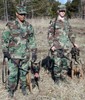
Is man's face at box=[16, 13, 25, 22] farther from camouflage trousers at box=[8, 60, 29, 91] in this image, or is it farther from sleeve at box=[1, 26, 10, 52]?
camouflage trousers at box=[8, 60, 29, 91]

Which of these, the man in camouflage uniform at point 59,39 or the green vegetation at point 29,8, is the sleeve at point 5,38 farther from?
the green vegetation at point 29,8

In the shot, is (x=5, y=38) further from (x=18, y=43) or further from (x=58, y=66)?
(x=58, y=66)

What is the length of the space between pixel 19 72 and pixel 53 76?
6.11 ft

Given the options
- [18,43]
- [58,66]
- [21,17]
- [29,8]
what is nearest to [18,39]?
[18,43]

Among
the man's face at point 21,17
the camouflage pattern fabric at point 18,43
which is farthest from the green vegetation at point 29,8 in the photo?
the man's face at point 21,17

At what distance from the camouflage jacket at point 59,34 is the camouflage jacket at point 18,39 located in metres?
1.13

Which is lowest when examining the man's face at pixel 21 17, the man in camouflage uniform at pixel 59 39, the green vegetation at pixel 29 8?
the green vegetation at pixel 29 8

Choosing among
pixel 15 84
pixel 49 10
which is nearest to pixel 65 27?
pixel 15 84

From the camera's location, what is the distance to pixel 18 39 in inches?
281

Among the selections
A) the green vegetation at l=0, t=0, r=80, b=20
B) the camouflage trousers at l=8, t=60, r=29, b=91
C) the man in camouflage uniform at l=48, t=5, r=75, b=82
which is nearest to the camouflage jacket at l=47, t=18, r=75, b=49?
the man in camouflage uniform at l=48, t=5, r=75, b=82

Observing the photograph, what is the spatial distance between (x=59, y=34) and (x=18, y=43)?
1518 millimetres

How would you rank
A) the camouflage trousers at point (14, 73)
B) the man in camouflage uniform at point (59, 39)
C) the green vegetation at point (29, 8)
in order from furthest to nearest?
1. the green vegetation at point (29, 8)
2. the man in camouflage uniform at point (59, 39)
3. the camouflage trousers at point (14, 73)

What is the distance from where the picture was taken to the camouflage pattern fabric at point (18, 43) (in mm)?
7066

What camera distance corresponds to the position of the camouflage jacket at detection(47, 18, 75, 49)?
831cm
